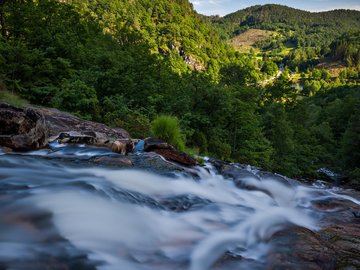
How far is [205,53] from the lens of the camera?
5650 inches

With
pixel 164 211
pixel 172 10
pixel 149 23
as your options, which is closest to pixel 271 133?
pixel 164 211

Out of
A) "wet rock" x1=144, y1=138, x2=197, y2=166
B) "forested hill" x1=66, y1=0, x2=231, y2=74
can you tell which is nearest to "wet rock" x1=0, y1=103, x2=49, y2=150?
"wet rock" x1=144, y1=138, x2=197, y2=166

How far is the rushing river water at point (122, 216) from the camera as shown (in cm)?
379

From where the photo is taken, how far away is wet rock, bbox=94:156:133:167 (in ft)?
23.6

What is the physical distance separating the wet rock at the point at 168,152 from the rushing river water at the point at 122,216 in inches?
29.4

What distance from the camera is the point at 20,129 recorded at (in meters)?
7.25

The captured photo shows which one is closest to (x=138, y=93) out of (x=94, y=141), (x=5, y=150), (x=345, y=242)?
(x=94, y=141)

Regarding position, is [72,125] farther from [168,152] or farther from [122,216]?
[122,216]

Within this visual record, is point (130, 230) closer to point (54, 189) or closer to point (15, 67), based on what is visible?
point (54, 189)

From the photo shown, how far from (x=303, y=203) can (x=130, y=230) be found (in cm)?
524

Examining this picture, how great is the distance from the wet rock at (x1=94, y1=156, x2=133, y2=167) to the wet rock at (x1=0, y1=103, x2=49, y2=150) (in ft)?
4.79

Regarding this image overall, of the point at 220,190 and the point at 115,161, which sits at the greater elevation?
the point at 115,161

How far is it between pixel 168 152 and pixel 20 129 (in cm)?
366

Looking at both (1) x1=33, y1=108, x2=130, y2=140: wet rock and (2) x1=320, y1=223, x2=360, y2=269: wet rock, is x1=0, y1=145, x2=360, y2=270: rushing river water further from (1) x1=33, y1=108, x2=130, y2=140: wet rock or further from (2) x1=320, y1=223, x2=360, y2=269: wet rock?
(1) x1=33, y1=108, x2=130, y2=140: wet rock
